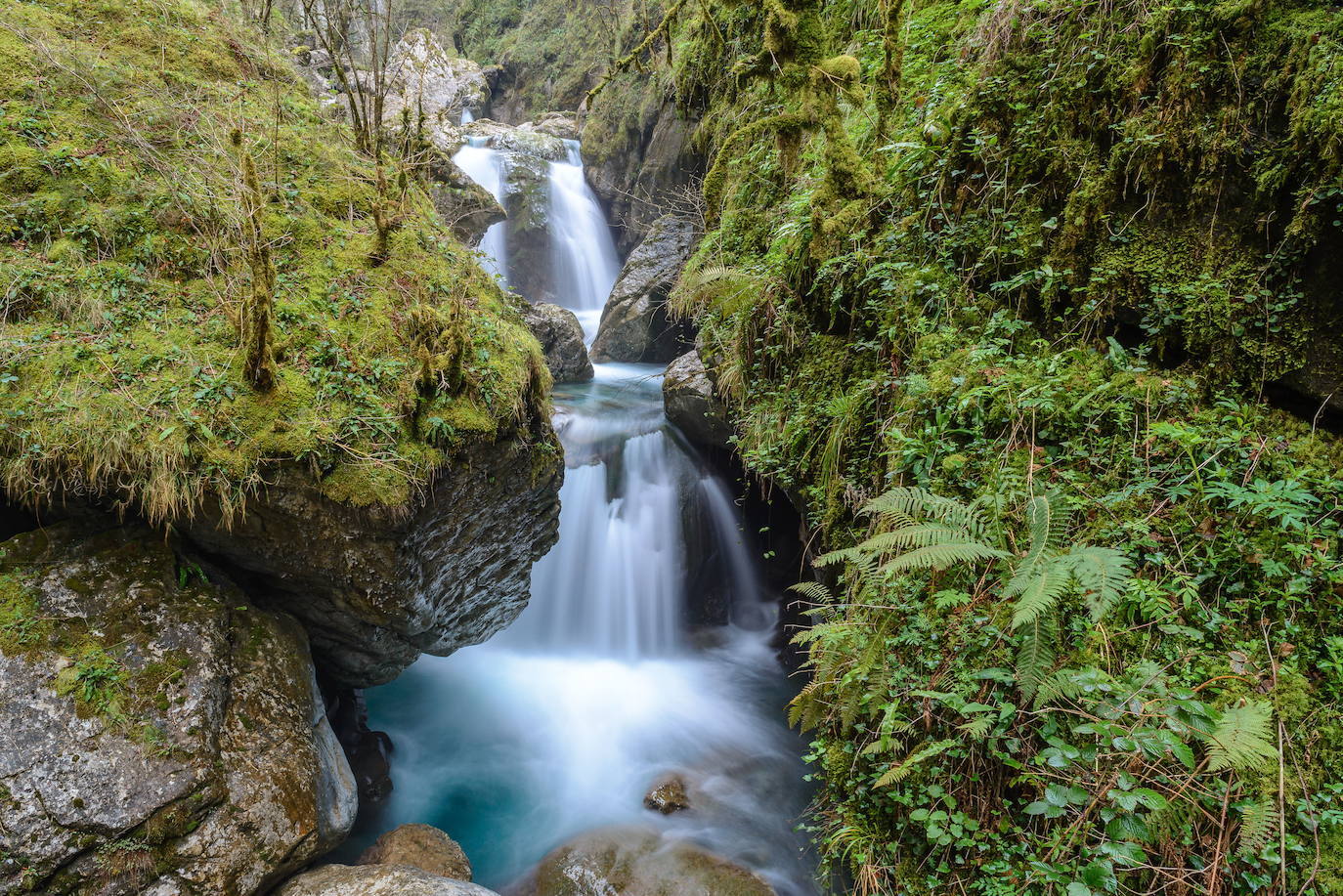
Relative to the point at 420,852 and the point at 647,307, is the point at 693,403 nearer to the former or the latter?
the point at 420,852

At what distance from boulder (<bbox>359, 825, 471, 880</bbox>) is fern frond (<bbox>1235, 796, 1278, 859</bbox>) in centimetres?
483

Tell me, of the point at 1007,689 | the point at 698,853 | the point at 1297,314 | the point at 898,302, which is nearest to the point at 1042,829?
the point at 1007,689

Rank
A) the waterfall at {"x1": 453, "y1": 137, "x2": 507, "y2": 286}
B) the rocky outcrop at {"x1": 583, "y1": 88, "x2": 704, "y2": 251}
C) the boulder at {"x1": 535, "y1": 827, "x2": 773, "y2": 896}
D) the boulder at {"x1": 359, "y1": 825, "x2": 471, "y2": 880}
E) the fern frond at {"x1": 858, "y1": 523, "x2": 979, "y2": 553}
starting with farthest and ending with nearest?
the waterfall at {"x1": 453, "y1": 137, "x2": 507, "y2": 286}, the rocky outcrop at {"x1": 583, "y1": 88, "x2": 704, "y2": 251}, the boulder at {"x1": 535, "y1": 827, "x2": 773, "y2": 896}, the boulder at {"x1": 359, "y1": 825, "x2": 471, "y2": 880}, the fern frond at {"x1": 858, "y1": 523, "x2": 979, "y2": 553}

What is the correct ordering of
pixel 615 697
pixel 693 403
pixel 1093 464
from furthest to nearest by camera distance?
1. pixel 693 403
2. pixel 615 697
3. pixel 1093 464

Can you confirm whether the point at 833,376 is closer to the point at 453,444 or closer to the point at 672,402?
the point at 453,444

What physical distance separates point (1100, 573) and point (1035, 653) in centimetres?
36

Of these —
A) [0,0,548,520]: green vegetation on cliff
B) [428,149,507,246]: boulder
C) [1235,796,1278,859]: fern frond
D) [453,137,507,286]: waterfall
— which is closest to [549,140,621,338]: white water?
[453,137,507,286]: waterfall

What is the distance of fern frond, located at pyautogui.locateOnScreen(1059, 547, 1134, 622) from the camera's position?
1.86 m

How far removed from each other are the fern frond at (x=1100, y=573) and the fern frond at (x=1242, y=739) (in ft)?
1.32

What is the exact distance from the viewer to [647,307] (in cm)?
1366

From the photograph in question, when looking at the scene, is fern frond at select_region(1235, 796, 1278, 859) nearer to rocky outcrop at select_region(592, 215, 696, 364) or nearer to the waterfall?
rocky outcrop at select_region(592, 215, 696, 364)

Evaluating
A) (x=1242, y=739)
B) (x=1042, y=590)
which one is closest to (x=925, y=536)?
(x=1042, y=590)

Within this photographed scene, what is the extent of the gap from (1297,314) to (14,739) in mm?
6400

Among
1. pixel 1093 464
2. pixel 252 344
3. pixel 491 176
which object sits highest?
pixel 491 176
